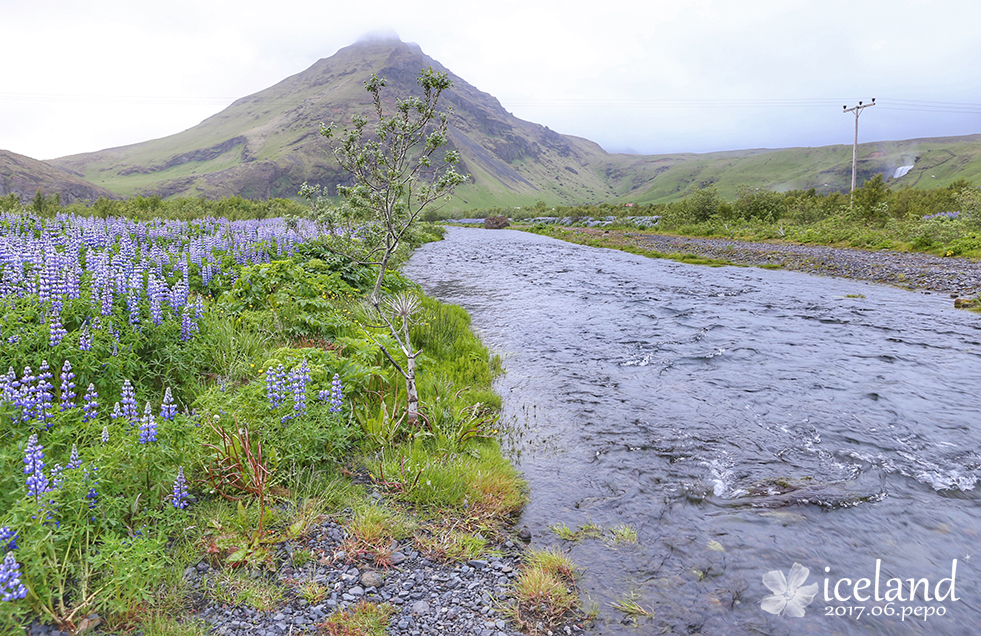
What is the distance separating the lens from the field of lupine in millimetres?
3408

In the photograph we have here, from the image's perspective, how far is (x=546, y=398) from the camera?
9.21m

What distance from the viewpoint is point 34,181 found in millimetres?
149250

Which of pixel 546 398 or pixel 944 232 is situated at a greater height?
pixel 944 232

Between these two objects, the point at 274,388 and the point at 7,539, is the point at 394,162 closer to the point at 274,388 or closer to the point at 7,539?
the point at 274,388

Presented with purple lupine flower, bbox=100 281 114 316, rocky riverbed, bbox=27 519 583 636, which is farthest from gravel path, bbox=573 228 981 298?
purple lupine flower, bbox=100 281 114 316

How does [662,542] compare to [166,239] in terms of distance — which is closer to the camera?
[662,542]

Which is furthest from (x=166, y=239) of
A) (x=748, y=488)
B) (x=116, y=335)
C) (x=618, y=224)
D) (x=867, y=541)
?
(x=618, y=224)

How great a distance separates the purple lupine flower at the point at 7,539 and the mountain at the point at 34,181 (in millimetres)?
181790

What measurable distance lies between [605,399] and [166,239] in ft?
45.4

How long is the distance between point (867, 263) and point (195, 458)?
99.8 ft

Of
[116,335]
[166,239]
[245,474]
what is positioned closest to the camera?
[245,474]

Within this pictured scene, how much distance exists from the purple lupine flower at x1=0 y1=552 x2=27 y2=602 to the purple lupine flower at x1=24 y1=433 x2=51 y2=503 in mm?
491

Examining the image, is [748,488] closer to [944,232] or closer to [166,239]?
[166,239]

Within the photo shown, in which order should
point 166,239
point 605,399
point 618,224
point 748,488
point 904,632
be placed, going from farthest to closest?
point 618,224 < point 166,239 < point 605,399 < point 748,488 < point 904,632
